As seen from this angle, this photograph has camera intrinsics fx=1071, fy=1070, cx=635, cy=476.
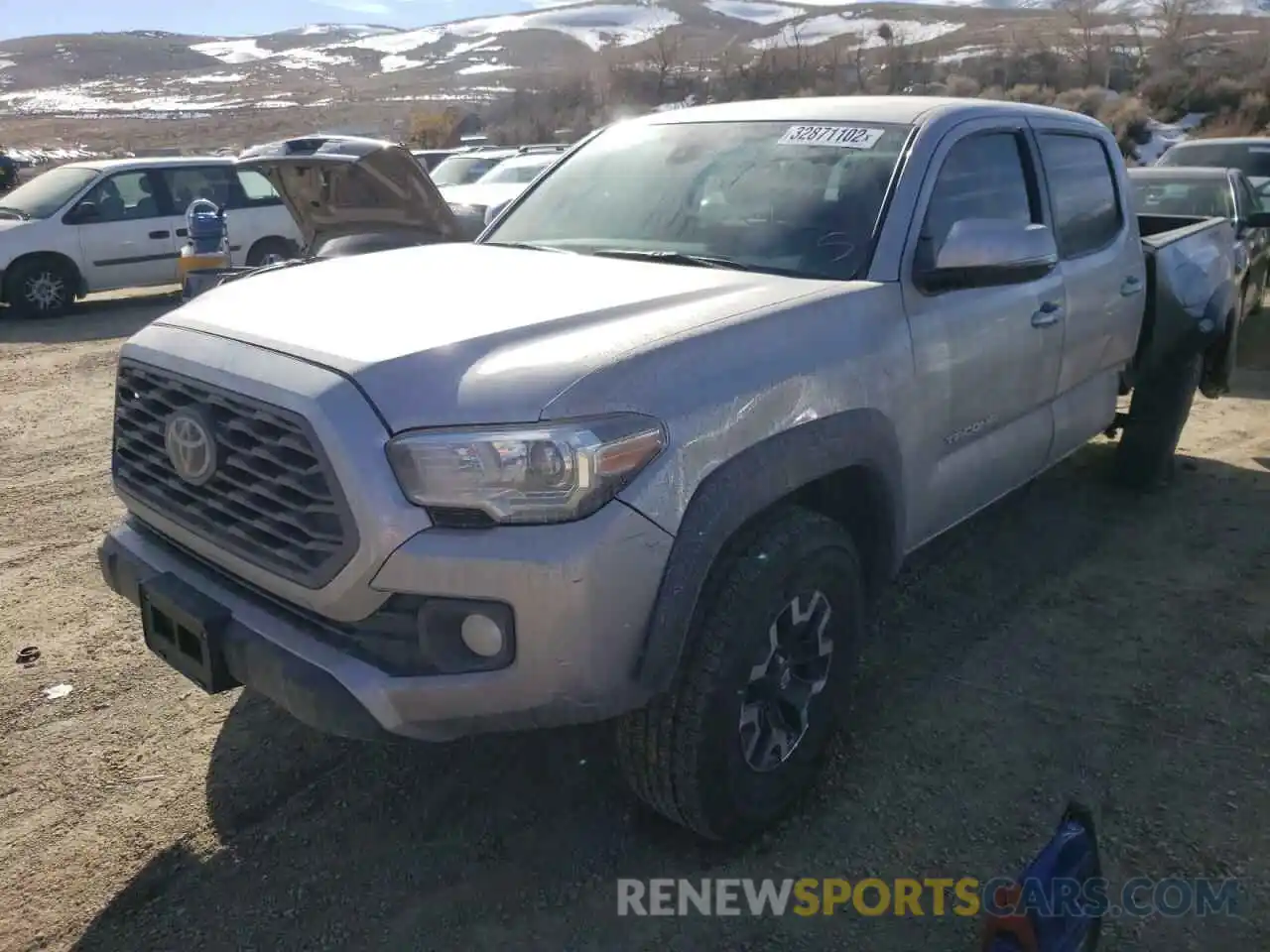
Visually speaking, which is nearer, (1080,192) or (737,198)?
(737,198)

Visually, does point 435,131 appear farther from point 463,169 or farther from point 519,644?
point 519,644

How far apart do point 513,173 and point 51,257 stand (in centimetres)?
583

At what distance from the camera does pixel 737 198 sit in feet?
11.4

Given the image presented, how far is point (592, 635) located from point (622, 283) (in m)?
1.13

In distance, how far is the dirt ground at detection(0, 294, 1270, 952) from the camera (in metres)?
2.62

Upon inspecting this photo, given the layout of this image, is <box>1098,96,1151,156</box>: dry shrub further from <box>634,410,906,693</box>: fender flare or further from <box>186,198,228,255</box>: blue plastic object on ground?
<box>634,410,906,693</box>: fender flare

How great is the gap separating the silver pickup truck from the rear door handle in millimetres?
19

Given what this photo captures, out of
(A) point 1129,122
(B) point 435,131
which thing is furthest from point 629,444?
(B) point 435,131

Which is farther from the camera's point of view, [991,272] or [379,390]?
[991,272]

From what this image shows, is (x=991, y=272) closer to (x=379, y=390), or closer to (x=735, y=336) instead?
(x=735, y=336)

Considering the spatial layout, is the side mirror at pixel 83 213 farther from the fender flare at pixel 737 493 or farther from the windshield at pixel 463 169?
the fender flare at pixel 737 493

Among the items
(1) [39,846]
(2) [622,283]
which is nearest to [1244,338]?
(2) [622,283]

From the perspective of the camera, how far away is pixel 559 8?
138 m

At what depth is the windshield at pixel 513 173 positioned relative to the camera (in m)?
14.1
